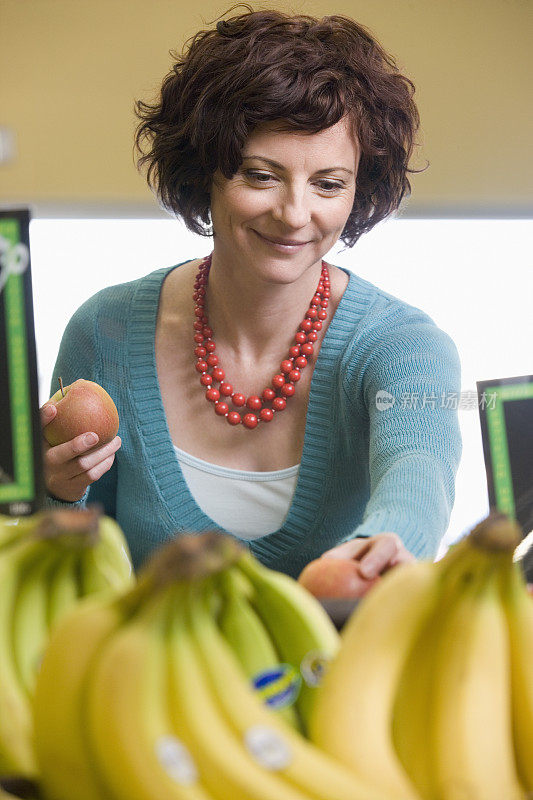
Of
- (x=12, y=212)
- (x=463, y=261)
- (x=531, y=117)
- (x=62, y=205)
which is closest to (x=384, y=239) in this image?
(x=463, y=261)

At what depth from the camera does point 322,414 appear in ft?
4.71

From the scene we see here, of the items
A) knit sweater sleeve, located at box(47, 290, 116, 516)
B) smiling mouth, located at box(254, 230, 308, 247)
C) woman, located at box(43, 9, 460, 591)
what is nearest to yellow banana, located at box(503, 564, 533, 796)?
woman, located at box(43, 9, 460, 591)

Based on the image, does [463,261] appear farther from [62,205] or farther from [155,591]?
[155,591]

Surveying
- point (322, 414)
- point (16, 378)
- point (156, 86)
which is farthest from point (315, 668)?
point (156, 86)

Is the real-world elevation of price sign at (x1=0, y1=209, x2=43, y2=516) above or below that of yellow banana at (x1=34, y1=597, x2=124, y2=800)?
above

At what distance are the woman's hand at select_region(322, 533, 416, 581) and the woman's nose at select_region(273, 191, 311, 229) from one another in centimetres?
61

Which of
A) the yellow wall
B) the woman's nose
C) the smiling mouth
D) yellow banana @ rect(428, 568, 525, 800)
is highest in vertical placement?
the yellow wall

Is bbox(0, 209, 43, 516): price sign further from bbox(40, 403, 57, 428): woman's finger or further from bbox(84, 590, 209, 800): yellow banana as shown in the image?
bbox(40, 403, 57, 428): woman's finger

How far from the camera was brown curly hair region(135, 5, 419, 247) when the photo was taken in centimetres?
130

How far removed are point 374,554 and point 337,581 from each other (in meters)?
0.05

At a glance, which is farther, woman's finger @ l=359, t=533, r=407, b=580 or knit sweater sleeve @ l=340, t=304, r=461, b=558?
knit sweater sleeve @ l=340, t=304, r=461, b=558

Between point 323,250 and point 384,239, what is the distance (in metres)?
2.34

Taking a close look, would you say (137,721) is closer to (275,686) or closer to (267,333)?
(275,686)

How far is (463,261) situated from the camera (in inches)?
145
